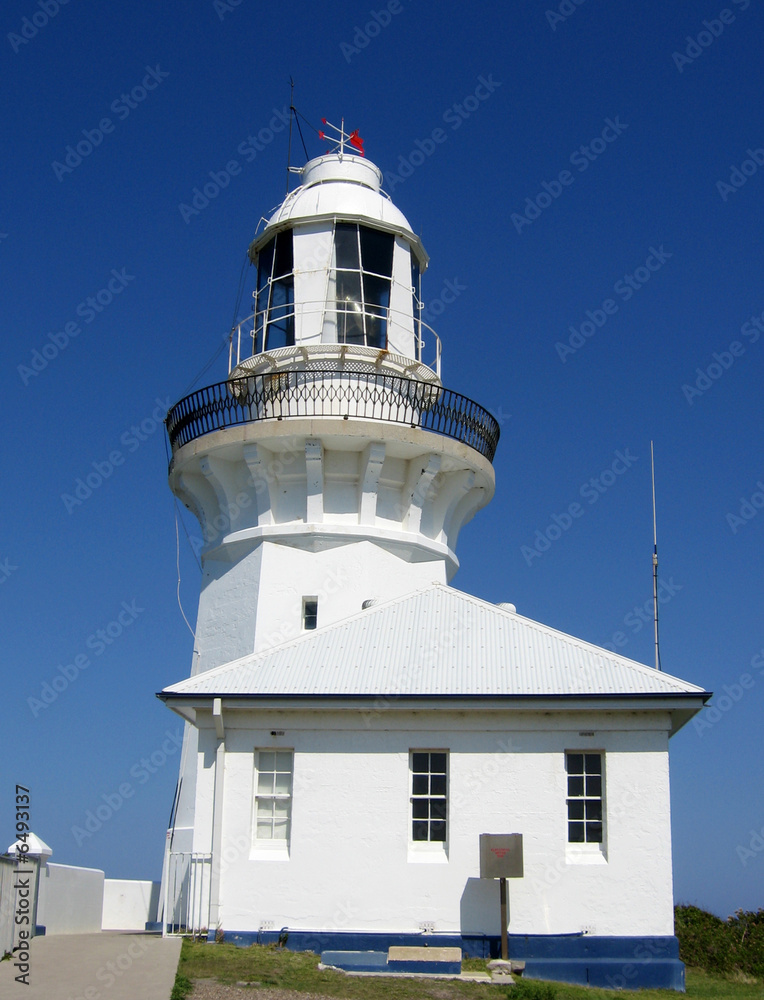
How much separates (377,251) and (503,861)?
1192 cm

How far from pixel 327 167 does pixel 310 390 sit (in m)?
5.33

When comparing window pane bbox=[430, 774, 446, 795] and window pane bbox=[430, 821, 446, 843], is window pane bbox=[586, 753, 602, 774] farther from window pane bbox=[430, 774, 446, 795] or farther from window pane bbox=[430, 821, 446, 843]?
window pane bbox=[430, 821, 446, 843]

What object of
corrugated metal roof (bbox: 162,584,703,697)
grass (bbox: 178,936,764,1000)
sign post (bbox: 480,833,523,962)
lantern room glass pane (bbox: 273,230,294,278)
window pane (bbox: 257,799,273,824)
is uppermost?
lantern room glass pane (bbox: 273,230,294,278)

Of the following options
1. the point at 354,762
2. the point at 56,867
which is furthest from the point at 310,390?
the point at 56,867

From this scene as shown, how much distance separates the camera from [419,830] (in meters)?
14.9

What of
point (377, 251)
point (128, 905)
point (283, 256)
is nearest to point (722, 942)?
point (128, 905)

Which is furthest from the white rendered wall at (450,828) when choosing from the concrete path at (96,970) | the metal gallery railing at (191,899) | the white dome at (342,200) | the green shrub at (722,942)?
the white dome at (342,200)

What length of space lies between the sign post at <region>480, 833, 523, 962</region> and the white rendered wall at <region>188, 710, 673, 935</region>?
402mm

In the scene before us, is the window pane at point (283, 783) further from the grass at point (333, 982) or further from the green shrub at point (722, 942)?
the green shrub at point (722, 942)

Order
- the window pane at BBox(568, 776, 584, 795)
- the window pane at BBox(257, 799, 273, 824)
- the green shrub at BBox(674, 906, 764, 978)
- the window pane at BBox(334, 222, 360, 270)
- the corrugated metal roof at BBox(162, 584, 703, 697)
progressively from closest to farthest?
the window pane at BBox(568, 776, 584, 795)
the corrugated metal roof at BBox(162, 584, 703, 697)
the window pane at BBox(257, 799, 273, 824)
the green shrub at BBox(674, 906, 764, 978)
the window pane at BBox(334, 222, 360, 270)

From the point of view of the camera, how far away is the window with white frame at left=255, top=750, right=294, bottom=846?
49.7 feet

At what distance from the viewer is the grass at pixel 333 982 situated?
38.2 ft

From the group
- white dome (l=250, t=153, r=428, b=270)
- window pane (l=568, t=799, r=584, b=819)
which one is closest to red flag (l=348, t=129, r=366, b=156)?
white dome (l=250, t=153, r=428, b=270)

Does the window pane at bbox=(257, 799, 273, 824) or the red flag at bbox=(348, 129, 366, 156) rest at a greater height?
the red flag at bbox=(348, 129, 366, 156)
